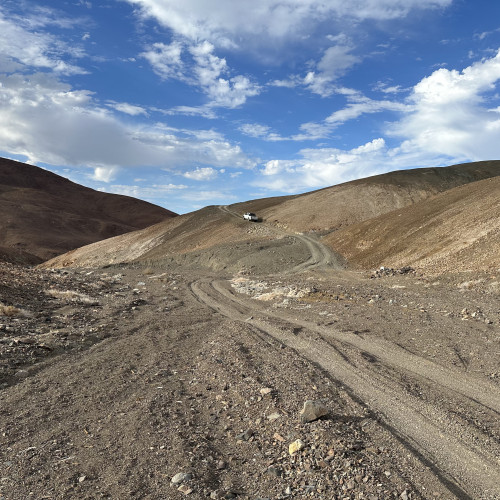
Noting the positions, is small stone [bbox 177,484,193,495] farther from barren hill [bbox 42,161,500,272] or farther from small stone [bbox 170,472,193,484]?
barren hill [bbox 42,161,500,272]

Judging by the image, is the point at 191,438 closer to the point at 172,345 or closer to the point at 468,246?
the point at 172,345

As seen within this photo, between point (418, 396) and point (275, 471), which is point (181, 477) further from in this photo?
point (418, 396)

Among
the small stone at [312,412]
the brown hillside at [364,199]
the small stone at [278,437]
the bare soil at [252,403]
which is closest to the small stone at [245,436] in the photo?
the bare soil at [252,403]

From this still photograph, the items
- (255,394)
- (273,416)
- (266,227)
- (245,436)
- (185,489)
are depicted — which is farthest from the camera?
(266,227)

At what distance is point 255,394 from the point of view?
7867mm

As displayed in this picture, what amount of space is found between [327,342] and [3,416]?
8.66 meters

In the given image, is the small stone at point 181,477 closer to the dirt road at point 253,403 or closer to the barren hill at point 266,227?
the dirt road at point 253,403

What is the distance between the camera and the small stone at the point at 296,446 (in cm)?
558

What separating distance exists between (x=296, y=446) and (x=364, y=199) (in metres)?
72.2

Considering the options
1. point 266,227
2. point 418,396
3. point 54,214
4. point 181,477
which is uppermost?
point 54,214

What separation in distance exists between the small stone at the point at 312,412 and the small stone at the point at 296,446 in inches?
29.7

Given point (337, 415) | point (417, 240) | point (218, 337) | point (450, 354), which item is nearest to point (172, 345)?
point (218, 337)

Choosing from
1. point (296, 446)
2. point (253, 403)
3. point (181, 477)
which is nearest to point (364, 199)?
point (253, 403)

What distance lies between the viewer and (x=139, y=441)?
6117 mm
